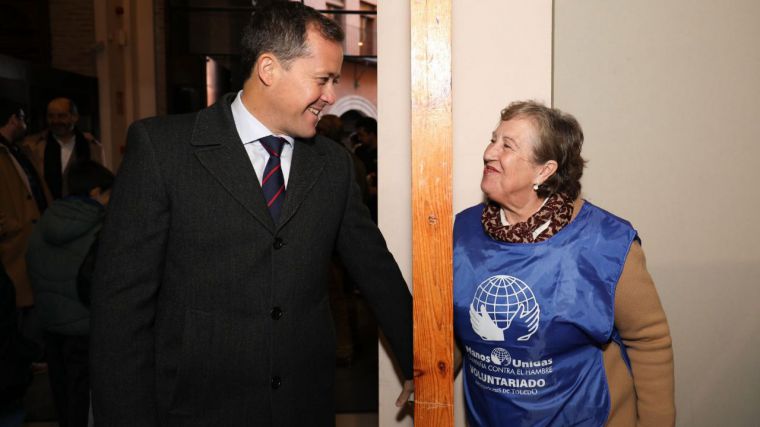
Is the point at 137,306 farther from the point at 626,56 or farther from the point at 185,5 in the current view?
the point at 185,5

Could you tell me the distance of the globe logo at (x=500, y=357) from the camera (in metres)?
1.67

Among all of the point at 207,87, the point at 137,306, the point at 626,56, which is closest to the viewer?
the point at 137,306

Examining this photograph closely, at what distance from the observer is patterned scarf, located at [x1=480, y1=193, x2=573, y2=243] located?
167cm

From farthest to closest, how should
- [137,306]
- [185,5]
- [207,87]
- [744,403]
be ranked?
[185,5], [207,87], [744,403], [137,306]

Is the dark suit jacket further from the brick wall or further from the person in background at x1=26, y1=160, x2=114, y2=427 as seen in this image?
the brick wall

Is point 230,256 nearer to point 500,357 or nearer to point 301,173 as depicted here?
point 301,173

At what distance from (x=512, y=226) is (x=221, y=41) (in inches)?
418

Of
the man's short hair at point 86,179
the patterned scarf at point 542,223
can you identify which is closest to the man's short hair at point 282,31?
the patterned scarf at point 542,223

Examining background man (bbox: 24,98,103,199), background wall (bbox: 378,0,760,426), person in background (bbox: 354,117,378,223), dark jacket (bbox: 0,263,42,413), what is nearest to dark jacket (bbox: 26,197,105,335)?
dark jacket (bbox: 0,263,42,413)

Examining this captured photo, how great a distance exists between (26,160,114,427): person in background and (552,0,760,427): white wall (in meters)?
2.25

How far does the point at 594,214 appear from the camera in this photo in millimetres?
1684

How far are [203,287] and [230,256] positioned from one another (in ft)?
0.34

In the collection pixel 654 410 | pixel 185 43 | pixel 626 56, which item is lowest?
pixel 654 410

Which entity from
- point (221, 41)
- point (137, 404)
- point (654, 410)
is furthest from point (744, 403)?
point (221, 41)
